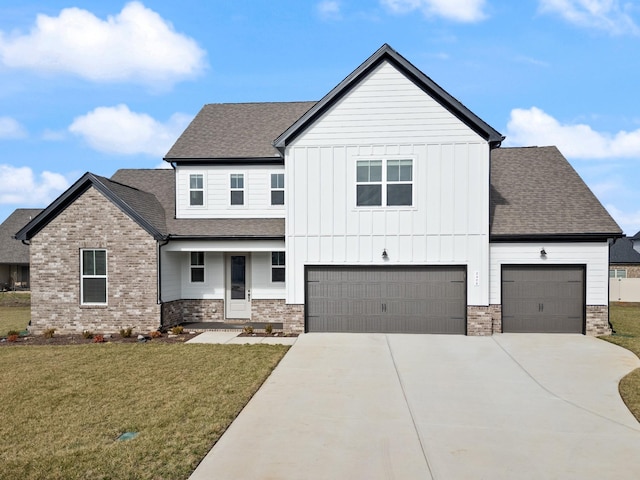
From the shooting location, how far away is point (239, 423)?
21.0 feet

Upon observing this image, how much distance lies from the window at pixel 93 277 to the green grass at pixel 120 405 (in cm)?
271

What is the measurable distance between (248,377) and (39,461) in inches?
160

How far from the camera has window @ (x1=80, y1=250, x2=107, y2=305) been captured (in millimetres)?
14305

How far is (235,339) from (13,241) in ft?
109

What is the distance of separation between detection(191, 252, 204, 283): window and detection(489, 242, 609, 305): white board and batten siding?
1022cm

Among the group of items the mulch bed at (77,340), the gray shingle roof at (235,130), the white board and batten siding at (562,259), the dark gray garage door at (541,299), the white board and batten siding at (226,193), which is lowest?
the mulch bed at (77,340)

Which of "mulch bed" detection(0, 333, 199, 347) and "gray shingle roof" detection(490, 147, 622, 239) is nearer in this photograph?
"mulch bed" detection(0, 333, 199, 347)

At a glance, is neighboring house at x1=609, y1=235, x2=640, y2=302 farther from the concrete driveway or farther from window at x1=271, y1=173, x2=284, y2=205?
window at x1=271, y1=173, x2=284, y2=205

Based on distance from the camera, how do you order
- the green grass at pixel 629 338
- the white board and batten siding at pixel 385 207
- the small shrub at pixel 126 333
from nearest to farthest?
1. the green grass at pixel 629 338
2. the white board and batten siding at pixel 385 207
3. the small shrub at pixel 126 333

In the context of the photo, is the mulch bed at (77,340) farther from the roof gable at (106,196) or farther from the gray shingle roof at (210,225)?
the gray shingle roof at (210,225)

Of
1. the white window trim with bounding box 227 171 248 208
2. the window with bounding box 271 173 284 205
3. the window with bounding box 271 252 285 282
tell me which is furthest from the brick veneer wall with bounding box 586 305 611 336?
the white window trim with bounding box 227 171 248 208

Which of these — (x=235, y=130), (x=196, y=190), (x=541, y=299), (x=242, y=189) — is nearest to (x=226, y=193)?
(x=242, y=189)

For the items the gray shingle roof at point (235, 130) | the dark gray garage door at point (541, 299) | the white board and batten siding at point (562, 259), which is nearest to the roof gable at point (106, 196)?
the gray shingle roof at point (235, 130)

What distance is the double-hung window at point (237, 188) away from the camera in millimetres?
15734
